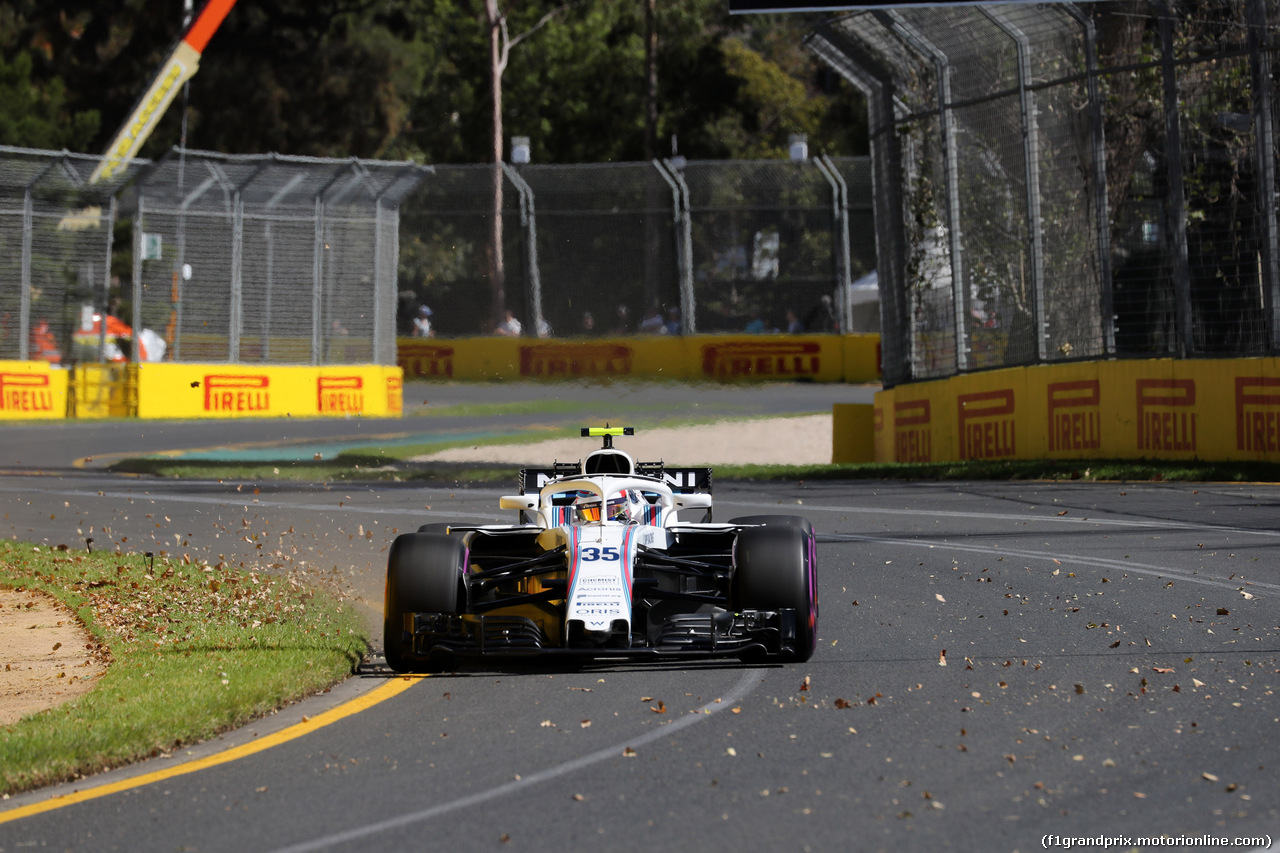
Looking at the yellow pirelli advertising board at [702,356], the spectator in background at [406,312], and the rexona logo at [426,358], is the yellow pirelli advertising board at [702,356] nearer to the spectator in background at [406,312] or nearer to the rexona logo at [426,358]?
the rexona logo at [426,358]

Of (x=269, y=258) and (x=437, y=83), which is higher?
(x=437, y=83)

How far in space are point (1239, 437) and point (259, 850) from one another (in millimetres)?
13767

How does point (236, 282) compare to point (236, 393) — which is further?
point (236, 393)

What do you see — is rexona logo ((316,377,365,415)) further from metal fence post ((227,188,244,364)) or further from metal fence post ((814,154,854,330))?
metal fence post ((814,154,854,330))

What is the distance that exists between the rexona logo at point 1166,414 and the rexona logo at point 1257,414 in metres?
0.47

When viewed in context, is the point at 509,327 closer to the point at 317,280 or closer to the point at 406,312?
the point at 406,312

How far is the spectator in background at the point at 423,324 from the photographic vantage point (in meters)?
38.5

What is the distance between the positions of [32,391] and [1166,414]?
20.4 meters

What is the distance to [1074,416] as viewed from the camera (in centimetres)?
1767

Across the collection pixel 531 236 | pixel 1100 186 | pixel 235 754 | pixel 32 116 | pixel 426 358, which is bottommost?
pixel 235 754

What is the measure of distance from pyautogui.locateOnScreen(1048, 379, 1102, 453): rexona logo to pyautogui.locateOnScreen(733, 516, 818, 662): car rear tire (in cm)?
1023

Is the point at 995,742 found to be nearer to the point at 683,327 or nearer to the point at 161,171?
the point at 161,171

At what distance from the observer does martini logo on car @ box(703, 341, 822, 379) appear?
120 ft

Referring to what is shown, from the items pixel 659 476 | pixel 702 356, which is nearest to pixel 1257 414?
pixel 659 476
